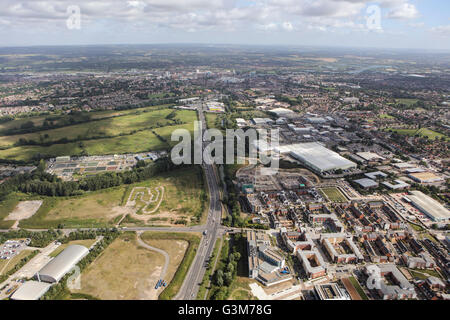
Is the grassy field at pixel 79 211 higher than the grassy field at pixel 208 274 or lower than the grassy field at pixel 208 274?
higher

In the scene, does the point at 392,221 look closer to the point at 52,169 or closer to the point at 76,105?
the point at 52,169

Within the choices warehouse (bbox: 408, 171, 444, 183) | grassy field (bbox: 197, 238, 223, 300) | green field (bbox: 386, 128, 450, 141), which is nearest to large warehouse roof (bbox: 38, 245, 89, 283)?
grassy field (bbox: 197, 238, 223, 300)

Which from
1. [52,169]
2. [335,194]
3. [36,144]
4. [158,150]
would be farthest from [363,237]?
[36,144]

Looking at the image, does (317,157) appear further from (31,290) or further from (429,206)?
(31,290)

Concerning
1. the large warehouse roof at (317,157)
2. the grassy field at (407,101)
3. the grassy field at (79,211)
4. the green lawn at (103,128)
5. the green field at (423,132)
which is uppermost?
the grassy field at (407,101)

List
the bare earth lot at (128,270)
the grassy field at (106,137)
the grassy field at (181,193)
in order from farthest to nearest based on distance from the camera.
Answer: the grassy field at (106,137) < the grassy field at (181,193) < the bare earth lot at (128,270)

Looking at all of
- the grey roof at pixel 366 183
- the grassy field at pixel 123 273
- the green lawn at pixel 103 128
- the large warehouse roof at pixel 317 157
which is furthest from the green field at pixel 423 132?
the grassy field at pixel 123 273

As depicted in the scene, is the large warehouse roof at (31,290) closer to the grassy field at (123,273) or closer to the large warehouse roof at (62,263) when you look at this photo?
the large warehouse roof at (62,263)

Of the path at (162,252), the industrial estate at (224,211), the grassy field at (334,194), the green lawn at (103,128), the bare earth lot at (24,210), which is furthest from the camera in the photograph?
the green lawn at (103,128)
